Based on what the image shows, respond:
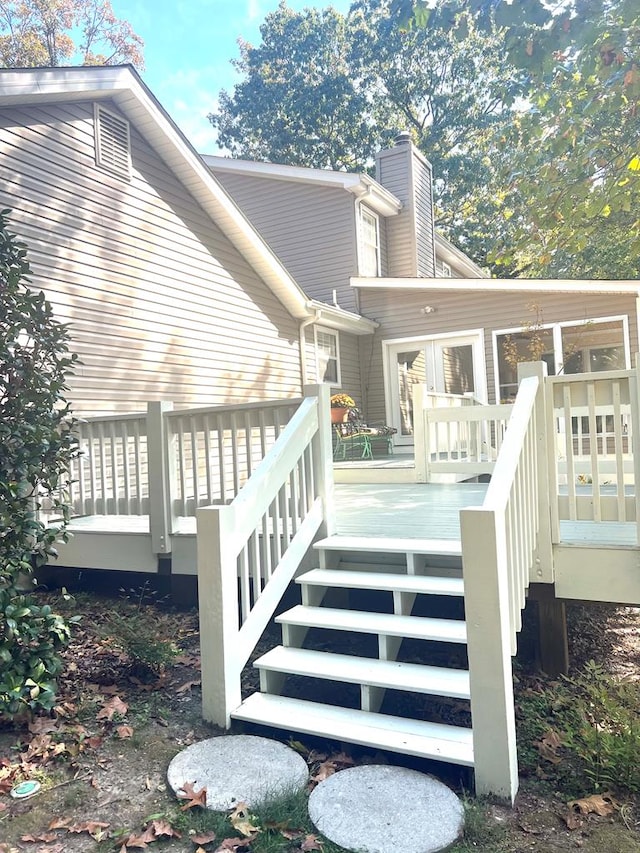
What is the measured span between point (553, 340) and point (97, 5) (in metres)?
18.3

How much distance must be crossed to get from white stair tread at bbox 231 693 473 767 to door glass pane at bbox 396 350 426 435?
32.7 ft

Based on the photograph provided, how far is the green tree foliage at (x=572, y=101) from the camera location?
4926 millimetres

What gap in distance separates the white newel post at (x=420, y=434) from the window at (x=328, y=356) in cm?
433

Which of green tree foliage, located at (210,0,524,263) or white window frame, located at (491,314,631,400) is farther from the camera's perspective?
green tree foliage, located at (210,0,524,263)

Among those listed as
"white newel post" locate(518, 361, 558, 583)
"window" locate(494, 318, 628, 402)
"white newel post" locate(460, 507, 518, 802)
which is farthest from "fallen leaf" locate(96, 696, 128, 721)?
"window" locate(494, 318, 628, 402)

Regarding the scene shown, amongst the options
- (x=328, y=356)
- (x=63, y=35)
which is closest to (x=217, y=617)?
(x=328, y=356)

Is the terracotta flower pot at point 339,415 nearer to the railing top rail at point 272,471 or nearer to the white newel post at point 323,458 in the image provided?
the white newel post at point 323,458

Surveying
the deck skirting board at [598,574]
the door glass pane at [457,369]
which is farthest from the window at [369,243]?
the deck skirting board at [598,574]

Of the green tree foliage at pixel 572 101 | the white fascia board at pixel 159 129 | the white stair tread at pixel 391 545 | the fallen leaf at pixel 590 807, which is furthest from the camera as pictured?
the white fascia board at pixel 159 129

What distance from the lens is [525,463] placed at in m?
3.33

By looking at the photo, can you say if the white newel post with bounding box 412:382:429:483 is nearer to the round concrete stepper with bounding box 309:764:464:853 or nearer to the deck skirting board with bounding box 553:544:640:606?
the deck skirting board with bounding box 553:544:640:606

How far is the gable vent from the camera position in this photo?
719 cm

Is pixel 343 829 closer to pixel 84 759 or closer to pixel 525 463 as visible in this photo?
pixel 84 759

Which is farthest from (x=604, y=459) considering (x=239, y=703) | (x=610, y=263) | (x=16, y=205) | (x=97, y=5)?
(x=97, y=5)
